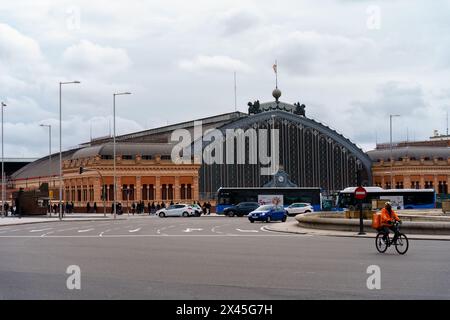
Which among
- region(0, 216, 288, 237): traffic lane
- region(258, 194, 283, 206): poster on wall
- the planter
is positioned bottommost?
region(0, 216, 288, 237): traffic lane

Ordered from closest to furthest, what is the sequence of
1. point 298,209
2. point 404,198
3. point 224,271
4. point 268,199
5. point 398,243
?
point 224,271
point 398,243
point 298,209
point 404,198
point 268,199

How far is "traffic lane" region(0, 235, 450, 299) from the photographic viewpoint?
13.8 metres

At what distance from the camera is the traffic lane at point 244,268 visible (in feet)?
45.4

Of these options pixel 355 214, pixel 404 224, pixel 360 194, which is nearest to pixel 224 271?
pixel 404 224

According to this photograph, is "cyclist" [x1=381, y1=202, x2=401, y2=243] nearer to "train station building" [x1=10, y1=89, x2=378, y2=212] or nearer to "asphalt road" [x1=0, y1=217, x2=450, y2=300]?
"asphalt road" [x1=0, y1=217, x2=450, y2=300]

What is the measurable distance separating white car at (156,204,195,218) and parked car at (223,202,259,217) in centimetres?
382

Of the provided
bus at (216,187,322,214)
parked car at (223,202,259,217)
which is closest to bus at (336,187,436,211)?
bus at (216,187,322,214)

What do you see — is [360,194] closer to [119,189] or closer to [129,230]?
[129,230]

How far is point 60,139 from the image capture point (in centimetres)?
7112

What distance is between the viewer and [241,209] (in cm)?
7469

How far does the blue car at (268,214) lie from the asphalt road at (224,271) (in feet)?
88.7

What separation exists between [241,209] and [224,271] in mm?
57246

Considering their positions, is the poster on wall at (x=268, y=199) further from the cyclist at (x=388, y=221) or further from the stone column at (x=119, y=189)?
the cyclist at (x=388, y=221)
